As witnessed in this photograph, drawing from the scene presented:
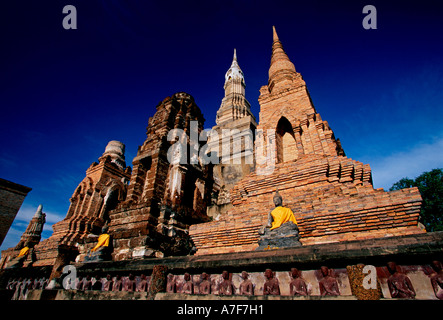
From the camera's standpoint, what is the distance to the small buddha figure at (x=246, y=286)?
10.2 ft

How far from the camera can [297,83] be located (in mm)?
11164

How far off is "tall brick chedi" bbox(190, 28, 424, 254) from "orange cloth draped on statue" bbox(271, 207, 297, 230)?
1123 mm

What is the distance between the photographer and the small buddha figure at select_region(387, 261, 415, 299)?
2.42 meters

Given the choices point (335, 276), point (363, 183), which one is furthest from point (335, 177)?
point (335, 276)

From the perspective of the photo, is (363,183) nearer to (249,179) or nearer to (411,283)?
(249,179)

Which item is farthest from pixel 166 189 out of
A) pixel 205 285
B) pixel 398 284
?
pixel 398 284

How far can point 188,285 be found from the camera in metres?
3.67

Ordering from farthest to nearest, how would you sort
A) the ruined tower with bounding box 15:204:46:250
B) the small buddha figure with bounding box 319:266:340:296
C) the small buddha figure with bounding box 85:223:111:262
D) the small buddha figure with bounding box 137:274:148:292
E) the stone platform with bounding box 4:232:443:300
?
1. the ruined tower with bounding box 15:204:46:250
2. the small buddha figure with bounding box 85:223:111:262
3. the small buddha figure with bounding box 137:274:148:292
4. the small buddha figure with bounding box 319:266:340:296
5. the stone platform with bounding box 4:232:443:300

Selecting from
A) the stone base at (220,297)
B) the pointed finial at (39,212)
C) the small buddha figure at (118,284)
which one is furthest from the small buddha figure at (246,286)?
the pointed finial at (39,212)

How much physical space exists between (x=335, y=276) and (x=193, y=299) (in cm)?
189

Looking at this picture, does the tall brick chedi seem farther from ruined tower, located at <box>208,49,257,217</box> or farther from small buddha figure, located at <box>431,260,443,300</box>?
ruined tower, located at <box>208,49,257,217</box>

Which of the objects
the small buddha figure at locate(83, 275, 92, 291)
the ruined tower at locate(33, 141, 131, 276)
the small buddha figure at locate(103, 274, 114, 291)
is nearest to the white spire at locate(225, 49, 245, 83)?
the ruined tower at locate(33, 141, 131, 276)

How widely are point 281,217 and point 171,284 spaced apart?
2.65 meters

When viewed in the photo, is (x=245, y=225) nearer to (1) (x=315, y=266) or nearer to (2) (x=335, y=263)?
(1) (x=315, y=266)
